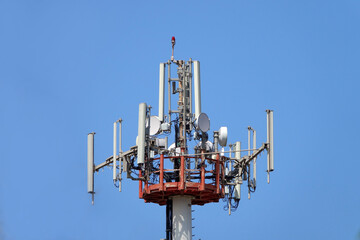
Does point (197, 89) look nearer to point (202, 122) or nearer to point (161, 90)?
point (161, 90)

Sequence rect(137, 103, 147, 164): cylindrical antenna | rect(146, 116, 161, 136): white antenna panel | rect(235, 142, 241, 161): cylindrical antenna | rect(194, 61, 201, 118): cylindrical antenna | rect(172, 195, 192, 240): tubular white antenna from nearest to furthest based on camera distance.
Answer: rect(137, 103, 147, 164): cylindrical antenna → rect(172, 195, 192, 240): tubular white antenna → rect(146, 116, 161, 136): white antenna panel → rect(194, 61, 201, 118): cylindrical antenna → rect(235, 142, 241, 161): cylindrical antenna

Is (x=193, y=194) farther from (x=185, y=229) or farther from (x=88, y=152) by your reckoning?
(x=88, y=152)

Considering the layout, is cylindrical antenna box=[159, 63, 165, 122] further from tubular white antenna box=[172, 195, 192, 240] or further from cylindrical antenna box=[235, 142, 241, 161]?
cylindrical antenna box=[235, 142, 241, 161]

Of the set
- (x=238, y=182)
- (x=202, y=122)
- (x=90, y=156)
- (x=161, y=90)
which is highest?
(x=161, y=90)

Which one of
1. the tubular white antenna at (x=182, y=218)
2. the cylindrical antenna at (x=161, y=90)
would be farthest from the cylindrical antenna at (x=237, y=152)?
the cylindrical antenna at (x=161, y=90)

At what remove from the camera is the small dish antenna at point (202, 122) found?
320 feet

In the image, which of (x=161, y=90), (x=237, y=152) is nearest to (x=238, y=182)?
(x=237, y=152)

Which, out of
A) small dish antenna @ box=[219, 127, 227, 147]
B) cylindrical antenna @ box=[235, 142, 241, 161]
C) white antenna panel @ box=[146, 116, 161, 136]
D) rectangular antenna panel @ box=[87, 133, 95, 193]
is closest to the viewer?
white antenna panel @ box=[146, 116, 161, 136]

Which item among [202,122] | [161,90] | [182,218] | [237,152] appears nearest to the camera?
[182,218]

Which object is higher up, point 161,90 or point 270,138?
point 161,90

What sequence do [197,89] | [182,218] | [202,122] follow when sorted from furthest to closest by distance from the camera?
[197,89], [202,122], [182,218]

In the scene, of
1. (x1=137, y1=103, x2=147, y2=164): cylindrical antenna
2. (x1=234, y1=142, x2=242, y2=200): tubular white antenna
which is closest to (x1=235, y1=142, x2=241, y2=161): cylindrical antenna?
(x1=234, y1=142, x2=242, y2=200): tubular white antenna

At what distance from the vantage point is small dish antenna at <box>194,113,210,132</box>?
320 ft

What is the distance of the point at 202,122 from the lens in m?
97.9
